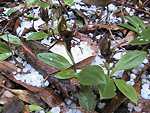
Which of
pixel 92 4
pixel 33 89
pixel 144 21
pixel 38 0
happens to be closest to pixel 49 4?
pixel 38 0

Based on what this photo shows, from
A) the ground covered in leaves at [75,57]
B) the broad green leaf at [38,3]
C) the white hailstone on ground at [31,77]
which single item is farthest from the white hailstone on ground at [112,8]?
the white hailstone on ground at [31,77]

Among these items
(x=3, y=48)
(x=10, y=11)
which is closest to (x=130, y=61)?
(x=3, y=48)

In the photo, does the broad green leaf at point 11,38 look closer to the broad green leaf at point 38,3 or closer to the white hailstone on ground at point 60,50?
the white hailstone on ground at point 60,50

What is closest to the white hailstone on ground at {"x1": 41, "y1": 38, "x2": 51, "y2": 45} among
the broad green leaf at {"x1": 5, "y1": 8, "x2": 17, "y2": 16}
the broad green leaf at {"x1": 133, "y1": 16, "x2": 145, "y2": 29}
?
the broad green leaf at {"x1": 5, "y1": 8, "x2": 17, "y2": 16}

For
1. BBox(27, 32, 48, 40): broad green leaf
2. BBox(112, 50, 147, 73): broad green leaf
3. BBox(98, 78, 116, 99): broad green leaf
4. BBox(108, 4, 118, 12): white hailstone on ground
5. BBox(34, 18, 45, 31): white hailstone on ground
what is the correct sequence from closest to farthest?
BBox(98, 78, 116, 99): broad green leaf → BBox(112, 50, 147, 73): broad green leaf → BBox(27, 32, 48, 40): broad green leaf → BBox(34, 18, 45, 31): white hailstone on ground → BBox(108, 4, 118, 12): white hailstone on ground

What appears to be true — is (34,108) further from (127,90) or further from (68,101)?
(127,90)

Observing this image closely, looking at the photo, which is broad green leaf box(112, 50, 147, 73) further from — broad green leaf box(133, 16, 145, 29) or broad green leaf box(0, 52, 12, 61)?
broad green leaf box(0, 52, 12, 61)

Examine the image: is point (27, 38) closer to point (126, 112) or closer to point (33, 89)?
point (33, 89)
